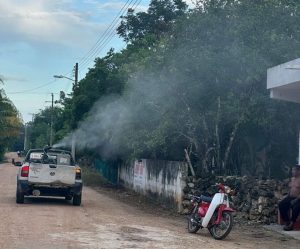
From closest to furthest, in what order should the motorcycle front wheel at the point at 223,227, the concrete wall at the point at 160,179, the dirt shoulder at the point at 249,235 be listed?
the dirt shoulder at the point at 249,235, the motorcycle front wheel at the point at 223,227, the concrete wall at the point at 160,179

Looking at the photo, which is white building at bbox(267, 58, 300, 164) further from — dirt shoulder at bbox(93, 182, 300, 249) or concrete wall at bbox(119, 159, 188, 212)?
concrete wall at bbox(119, 159, 188, 212)

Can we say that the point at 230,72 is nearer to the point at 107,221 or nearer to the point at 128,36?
the point at 107,221

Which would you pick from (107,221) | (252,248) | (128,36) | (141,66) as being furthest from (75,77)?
(252,248)

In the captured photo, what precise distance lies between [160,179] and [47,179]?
483 centimetres

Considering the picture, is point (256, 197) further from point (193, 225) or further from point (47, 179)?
point (47, 179)

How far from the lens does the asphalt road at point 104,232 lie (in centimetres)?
1102

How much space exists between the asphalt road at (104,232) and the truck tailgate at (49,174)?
0.84 meters

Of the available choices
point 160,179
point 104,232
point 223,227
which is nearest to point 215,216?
point 223,227

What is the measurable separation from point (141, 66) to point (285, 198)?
8.41m

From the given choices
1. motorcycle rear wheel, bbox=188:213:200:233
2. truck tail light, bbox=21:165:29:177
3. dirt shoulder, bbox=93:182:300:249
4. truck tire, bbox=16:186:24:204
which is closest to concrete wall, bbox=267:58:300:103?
dirt shoulder, bbox=93:182:300:249

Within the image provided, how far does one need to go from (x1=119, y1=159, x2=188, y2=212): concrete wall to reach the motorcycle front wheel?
17.9 feet

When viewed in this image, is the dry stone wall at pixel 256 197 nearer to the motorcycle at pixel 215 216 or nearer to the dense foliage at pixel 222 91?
the dense foliage at pixel 222 91

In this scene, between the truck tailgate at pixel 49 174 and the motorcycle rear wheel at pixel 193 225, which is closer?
the motorcycle rear wheel at pixel 193 225

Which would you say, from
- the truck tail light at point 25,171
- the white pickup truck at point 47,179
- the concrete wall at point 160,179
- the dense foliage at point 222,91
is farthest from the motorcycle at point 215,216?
the truck tail light at point 25,171
